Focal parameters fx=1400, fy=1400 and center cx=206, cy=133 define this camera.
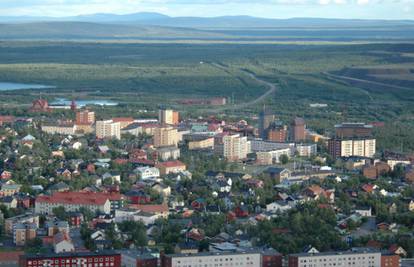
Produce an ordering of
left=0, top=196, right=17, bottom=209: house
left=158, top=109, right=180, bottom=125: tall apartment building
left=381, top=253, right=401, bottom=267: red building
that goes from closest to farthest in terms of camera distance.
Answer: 1. left=381, top=253, right=401, bottom=267: red building
2. left=0, top=196, right=17, bottom=209: house
3. left=158, top=109, right=180, bottom=125: tall apartment building

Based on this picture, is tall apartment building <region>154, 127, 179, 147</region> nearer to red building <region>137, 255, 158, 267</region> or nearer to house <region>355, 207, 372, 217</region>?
house <region>355, 207, 372, 217</region>

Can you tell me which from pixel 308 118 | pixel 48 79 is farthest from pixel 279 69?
pixel 308 118

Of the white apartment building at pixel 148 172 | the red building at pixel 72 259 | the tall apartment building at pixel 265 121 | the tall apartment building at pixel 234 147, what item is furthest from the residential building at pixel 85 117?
the red building at pixel 72 259

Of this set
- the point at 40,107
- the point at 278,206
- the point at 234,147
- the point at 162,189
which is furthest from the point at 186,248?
the point at 40,107

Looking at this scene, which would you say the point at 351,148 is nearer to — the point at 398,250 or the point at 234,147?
the point at 234,147

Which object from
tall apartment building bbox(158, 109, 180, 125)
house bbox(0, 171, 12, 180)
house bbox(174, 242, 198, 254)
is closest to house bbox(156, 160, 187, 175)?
house bbox(0, 171, 12, 180)

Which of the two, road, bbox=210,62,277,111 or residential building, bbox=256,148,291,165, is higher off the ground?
residential building, bbox=256,148,291,165
